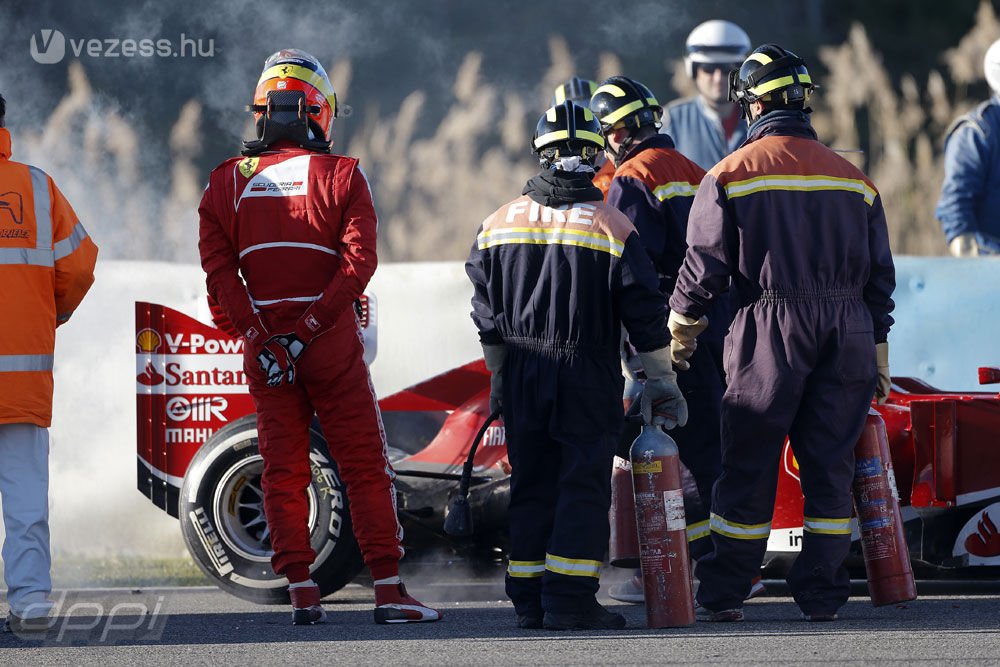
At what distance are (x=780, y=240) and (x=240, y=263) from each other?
1.98m

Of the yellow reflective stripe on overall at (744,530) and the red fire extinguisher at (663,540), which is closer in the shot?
the red fire extinguisher at (663,540)

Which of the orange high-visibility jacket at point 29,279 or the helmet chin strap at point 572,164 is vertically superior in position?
the helmet chin strap at point 572,164

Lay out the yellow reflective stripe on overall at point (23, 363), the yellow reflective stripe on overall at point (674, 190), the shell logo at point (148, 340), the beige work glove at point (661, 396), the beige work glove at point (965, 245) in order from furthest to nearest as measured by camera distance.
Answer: the beige work glove at point (965, 245) → the shell logo at point (148, 340) → the yellow reflective stripe on overall at point (674, 190) → the yellow reflective stripe on overall at point (23, 363) → the beige work glove at point (661, 396)

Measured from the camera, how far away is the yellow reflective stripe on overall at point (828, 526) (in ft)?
21.3

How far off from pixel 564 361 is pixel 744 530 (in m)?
0.88

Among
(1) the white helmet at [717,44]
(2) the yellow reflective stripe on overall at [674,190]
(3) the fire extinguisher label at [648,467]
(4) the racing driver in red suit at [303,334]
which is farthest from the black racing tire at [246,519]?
(1) the white helmet at [717,44]

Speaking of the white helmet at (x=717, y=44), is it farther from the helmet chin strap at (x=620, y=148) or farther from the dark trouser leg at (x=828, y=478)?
the dark trouser leg at (x=828, y=478)

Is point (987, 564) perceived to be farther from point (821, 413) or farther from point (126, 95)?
point (126, 95)

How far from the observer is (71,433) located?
8773 millimetres

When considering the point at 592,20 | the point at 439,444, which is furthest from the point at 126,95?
the point at 439,444

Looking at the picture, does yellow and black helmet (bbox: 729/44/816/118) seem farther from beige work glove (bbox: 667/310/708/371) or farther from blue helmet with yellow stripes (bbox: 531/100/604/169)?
beige work glove (bbox: 667/310/708/371)

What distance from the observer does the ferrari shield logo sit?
22.1 feet

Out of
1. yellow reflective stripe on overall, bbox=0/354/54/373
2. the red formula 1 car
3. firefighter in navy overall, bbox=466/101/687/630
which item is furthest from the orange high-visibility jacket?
firefighter in navy overall, bbox=466/101/687/630

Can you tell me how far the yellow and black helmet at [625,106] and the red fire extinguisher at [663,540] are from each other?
70.0 inches
